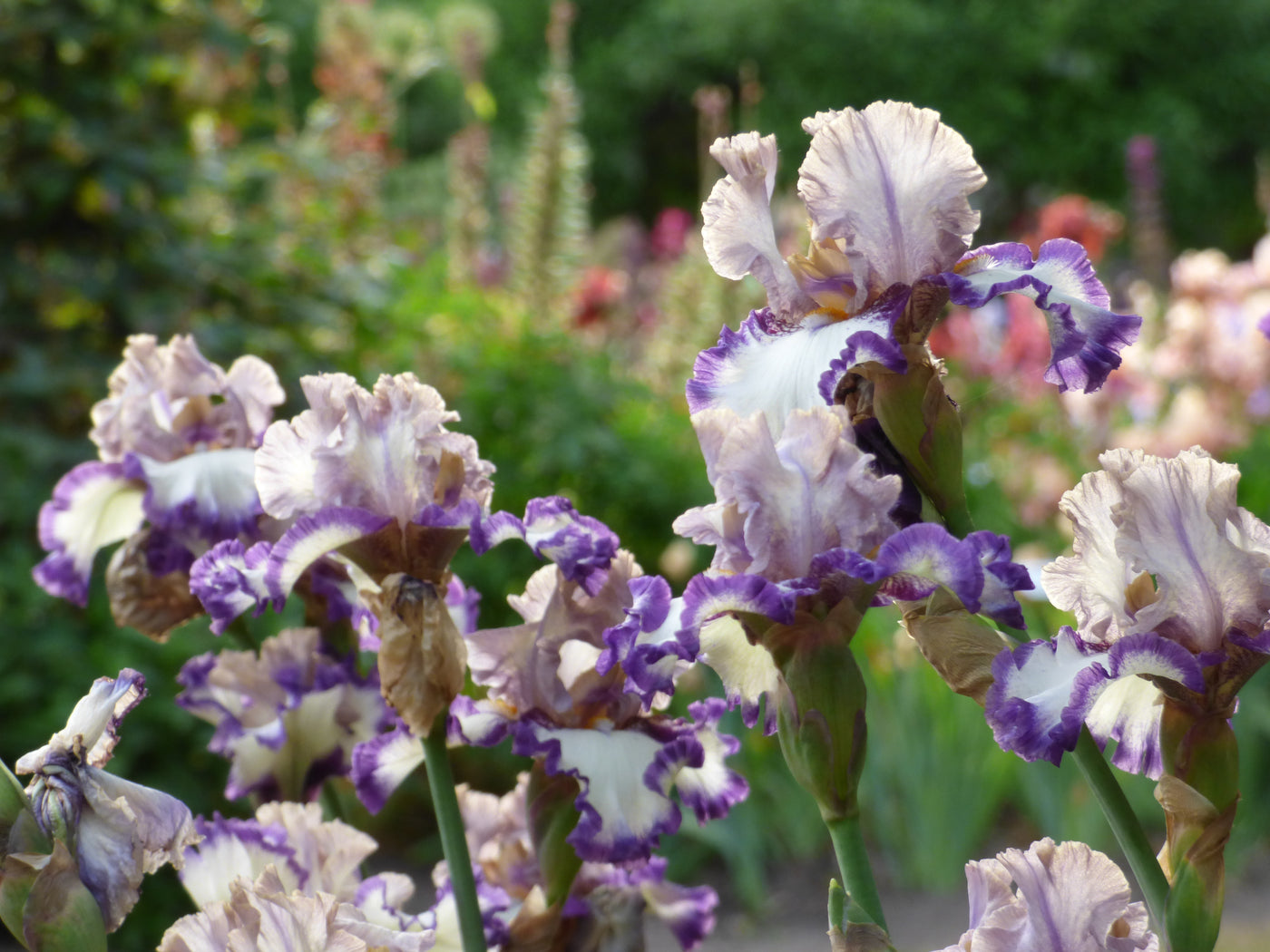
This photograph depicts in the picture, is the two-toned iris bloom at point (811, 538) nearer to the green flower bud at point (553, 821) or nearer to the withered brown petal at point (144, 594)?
the green flower bud at point (553, 821)

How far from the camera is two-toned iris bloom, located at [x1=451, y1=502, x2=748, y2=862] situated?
0.53 metres

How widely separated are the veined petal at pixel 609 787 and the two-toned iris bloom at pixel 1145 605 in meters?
0.16

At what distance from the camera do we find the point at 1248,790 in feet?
8.95

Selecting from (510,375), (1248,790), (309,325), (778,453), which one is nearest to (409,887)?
(778,453)

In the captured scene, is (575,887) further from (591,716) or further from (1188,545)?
(1188,545)

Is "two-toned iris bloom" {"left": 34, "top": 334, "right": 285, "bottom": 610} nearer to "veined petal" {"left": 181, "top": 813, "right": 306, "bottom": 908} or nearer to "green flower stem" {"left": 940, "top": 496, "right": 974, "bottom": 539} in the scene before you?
"veined petal" {"left": 181, "top": 813, "right": 306, "bottom": 908}

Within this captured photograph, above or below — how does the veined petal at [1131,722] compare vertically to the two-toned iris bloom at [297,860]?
above

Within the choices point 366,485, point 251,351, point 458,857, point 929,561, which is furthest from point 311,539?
point 251,351

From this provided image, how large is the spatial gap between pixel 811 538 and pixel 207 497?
373 mm

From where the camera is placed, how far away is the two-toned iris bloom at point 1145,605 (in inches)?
17.7

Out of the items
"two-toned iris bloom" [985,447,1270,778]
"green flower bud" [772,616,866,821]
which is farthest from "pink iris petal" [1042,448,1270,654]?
"green flower bud" [772,616,866,821]

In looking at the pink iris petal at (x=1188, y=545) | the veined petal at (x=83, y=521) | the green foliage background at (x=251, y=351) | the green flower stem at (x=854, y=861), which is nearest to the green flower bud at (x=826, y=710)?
the green flower stem at (x=854, y=861)

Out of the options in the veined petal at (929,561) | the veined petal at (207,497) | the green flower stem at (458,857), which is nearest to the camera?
the veined petal at (929,561)

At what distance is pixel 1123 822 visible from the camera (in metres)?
0.47
